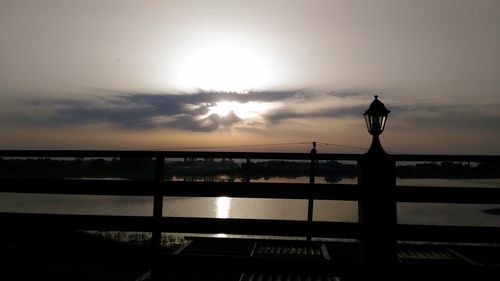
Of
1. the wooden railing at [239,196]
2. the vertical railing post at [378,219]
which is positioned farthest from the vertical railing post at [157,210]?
the vertical railing post at [378,219]

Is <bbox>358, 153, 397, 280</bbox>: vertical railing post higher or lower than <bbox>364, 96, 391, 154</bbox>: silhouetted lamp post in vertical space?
lower

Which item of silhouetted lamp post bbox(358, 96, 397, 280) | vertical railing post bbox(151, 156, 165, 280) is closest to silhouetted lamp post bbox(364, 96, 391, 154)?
silhouetted lamp post bbox(358, 96, 397, 280)

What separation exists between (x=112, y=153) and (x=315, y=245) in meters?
4.69

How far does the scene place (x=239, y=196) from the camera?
11.5 ft

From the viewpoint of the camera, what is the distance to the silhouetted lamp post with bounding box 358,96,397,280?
11.3 feet

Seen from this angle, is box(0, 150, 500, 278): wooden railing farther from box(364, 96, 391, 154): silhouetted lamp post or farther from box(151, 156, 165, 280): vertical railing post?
box(364, 96, 391, 154): silhouetted lamp post

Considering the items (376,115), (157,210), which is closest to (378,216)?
(157,210)

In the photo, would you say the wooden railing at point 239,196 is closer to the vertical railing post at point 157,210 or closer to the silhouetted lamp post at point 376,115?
the vertical railing post at point 157,210

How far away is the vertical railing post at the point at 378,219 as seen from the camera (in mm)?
3445

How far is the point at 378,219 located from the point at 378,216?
28mm

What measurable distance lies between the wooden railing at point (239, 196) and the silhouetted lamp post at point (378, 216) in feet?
0.25

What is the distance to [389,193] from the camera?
3.50 metres

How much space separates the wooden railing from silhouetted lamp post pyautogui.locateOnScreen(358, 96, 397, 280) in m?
0.07

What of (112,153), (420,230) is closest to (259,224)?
(420,230)
